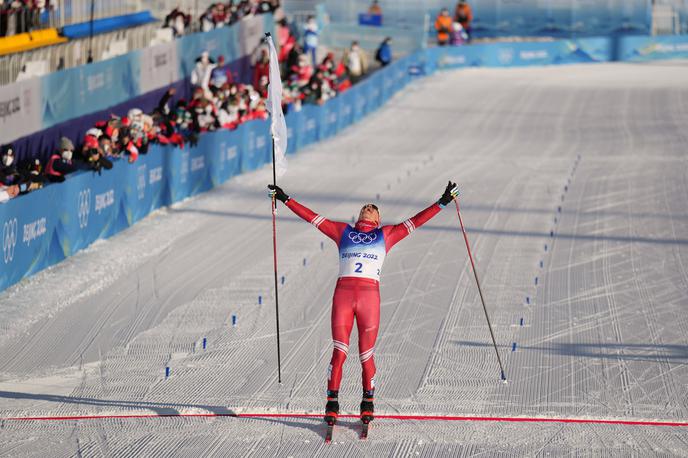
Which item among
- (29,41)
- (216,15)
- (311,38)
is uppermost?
(216,15)

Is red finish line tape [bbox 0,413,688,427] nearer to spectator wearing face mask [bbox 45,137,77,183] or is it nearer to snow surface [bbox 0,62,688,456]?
snow surface [bbox 0,62,688,456]

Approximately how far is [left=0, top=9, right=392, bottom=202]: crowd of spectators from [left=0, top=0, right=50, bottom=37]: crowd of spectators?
2.48 m

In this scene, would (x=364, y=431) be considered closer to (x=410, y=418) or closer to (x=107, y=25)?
(x=410, y=418)

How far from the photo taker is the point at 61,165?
16453 mm

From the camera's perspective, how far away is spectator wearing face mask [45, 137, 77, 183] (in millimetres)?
16109

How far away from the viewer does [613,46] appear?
137 feet

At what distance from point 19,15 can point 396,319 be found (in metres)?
11.4

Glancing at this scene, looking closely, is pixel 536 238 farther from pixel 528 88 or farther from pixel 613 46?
pixel 613 46

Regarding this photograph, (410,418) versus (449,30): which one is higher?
(449,30)

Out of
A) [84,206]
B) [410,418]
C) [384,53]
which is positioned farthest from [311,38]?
[410,418]

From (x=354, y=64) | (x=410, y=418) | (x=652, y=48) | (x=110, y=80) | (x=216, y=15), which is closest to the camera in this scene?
(x=410, y=418)

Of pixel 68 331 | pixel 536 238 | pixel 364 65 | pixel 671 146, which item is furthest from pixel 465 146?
pixel 68 331

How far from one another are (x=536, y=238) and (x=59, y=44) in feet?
30.9

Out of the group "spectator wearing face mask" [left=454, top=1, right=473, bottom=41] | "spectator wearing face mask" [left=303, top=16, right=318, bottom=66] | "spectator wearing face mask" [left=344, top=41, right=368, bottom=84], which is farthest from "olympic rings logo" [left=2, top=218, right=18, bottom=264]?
"spectator wearing face mask" [left=454, top=1, right=473, bottom=41]
